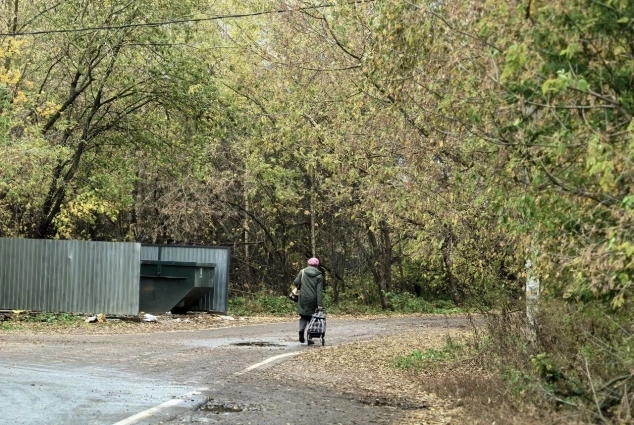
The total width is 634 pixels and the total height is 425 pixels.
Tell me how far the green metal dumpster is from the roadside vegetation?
3725mm

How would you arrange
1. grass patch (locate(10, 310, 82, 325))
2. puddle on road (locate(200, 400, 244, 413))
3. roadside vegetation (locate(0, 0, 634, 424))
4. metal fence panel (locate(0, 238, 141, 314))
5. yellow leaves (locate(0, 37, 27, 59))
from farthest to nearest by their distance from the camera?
metal fence panel (locate(0, 238, 141, 314)) → grass patch (locate(10, 310, 82, 325)) → yellow leaves (locate(0, 37, 27, 59)) → puddle on road (locate(200, 400, 244, 413)) → roadside vegetation (locate(0, 0, 634, 424))

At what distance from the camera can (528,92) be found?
23.8ft

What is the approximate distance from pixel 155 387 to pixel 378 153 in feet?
25.5

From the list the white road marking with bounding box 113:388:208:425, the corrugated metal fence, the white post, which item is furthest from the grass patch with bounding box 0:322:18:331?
the white post

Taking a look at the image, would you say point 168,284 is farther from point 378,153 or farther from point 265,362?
point 265,362

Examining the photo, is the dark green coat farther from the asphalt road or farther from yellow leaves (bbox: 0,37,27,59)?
yellow leaves (bbox: 0,37,27,59)

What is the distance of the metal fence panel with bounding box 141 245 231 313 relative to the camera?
97.2 ft

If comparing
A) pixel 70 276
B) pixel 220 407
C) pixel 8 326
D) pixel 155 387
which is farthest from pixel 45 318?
pixel 220 407

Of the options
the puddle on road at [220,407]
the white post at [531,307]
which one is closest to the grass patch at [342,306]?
the white post at [531,307]

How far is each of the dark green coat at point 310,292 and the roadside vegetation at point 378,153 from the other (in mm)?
2000

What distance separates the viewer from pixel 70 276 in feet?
85.7

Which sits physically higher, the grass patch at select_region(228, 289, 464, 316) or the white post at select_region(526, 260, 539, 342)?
the white post at select_region(526, 260, 539, 342)

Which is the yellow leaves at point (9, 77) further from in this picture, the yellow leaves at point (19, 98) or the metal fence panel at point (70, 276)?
the metal fence panel at point (70, 276)

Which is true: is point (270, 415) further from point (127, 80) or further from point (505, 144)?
point (127, 80)
